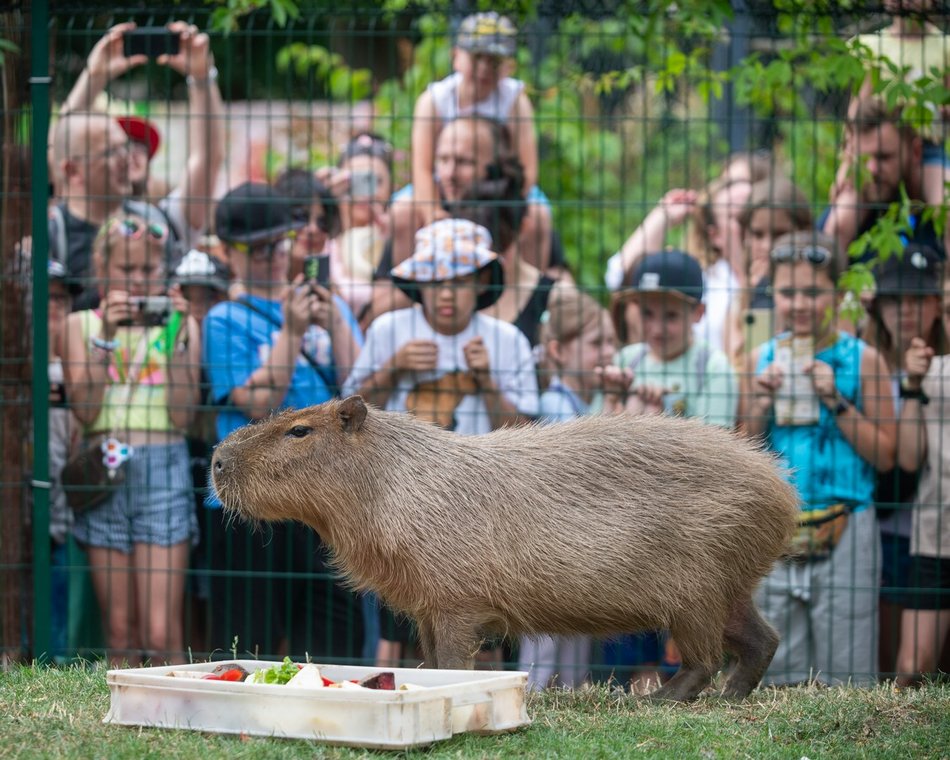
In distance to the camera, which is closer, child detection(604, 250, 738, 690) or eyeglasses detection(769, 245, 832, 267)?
child detection(604, 250, 738, 690)

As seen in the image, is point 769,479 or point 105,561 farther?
point 105,561

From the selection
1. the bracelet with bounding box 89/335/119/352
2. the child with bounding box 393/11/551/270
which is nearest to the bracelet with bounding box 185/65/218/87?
the child with bounding box 393/11/551/270

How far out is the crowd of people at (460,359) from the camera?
6496mm

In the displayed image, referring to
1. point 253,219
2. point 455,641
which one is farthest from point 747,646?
point 253,219

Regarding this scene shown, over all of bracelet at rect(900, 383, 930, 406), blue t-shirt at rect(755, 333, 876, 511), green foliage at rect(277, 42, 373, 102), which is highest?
green foliage at rect(277, 42, 373, 102)

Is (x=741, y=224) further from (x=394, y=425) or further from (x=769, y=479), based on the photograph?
(x=394, y=425)

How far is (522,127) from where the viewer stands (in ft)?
23.5

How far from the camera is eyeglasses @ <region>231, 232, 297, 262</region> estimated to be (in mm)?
6930

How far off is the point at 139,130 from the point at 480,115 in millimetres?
1872

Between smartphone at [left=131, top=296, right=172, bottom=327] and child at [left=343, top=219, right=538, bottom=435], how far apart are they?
1.02m

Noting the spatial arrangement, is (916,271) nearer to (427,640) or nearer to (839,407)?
(839,407)

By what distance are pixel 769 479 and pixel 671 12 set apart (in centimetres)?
280

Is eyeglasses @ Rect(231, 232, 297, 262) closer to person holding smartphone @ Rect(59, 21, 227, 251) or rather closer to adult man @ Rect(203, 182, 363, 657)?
adult man @ Rect(203, 182, 363, 657)

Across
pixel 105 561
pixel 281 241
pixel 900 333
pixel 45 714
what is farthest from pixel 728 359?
pixel 45 714
